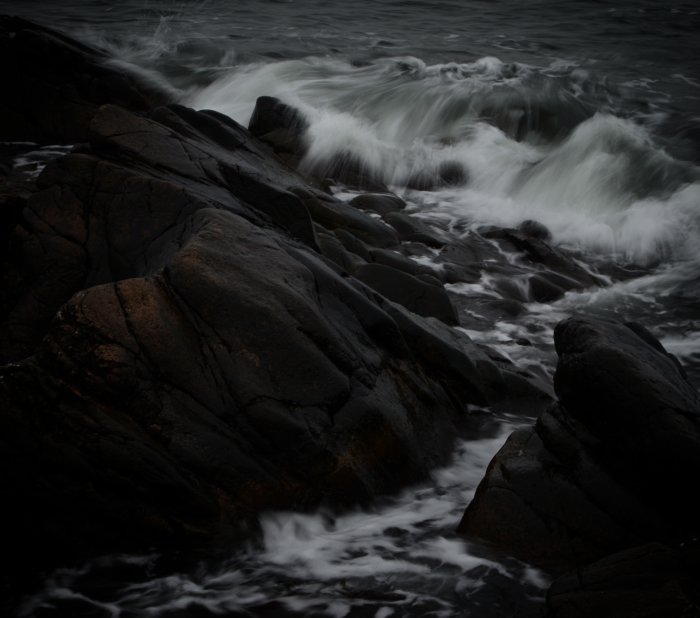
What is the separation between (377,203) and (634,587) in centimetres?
841

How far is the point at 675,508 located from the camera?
4180 mm

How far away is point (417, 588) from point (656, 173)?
1120 centimetres

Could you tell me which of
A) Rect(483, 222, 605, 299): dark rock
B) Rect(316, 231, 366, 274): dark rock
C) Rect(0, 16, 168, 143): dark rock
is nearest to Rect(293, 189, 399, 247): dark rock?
Rect(316, 231, 366, 274): dark rock

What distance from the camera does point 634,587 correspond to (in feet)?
11.2

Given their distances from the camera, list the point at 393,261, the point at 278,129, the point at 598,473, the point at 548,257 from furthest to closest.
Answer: the point at 278,129, the point at 548,257, the point at 393,261, the point at 598,473

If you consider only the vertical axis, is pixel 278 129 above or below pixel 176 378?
above

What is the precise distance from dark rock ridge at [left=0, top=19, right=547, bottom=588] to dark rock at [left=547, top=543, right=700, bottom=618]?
4.86 ft

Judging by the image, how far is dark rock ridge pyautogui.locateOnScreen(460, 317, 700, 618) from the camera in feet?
13.6

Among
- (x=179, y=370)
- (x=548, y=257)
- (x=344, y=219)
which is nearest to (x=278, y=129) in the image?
(x=344, y=219)

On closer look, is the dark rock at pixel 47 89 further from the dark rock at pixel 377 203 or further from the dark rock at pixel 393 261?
the dark rock at pixel 393 261

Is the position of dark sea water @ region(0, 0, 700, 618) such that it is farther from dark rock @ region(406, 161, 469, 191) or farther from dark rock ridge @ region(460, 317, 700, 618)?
dark rock ridge @ region(460, 317, 700, 618)

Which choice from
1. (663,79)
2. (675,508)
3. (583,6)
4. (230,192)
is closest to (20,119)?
(230,192)

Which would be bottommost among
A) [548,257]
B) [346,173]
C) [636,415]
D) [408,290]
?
[548,257]

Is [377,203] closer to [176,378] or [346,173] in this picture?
[346,173]
